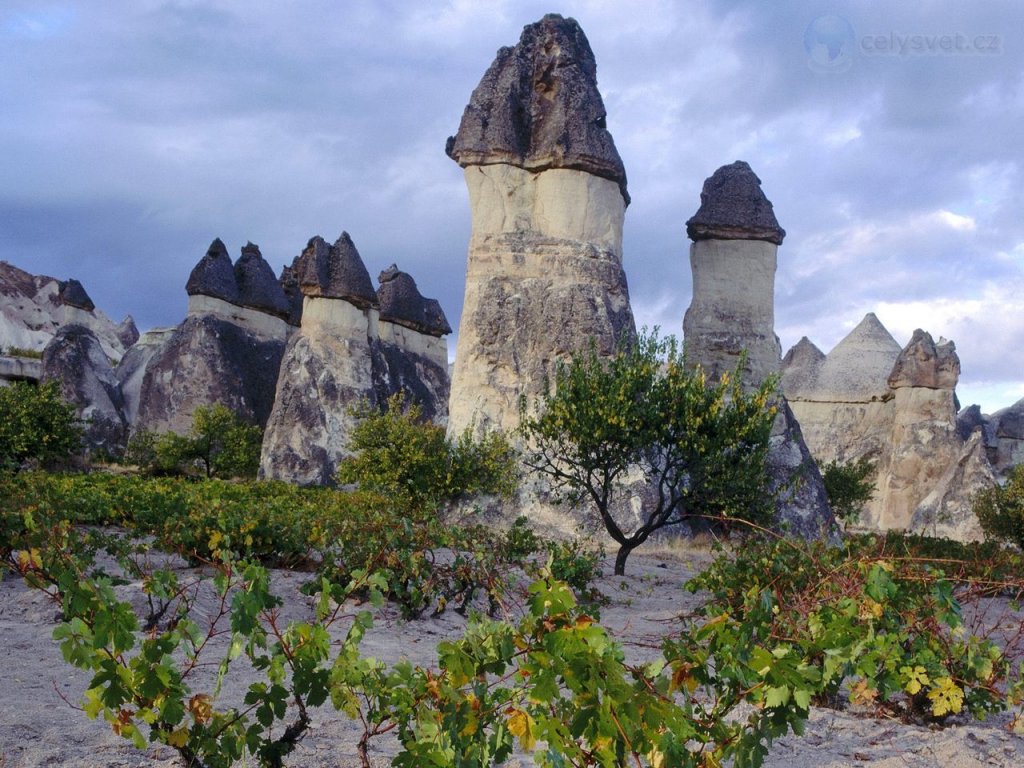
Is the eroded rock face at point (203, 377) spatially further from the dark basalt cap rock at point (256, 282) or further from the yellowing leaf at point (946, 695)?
the yellowing leaf at point (946, 695)

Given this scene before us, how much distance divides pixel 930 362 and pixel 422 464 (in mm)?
17926

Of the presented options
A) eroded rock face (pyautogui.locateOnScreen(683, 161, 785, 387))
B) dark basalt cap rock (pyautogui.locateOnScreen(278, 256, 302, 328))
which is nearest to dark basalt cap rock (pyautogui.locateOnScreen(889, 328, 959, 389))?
eroded rock face (pyautogui.locateOnScreen(683, 161, 785, 387))

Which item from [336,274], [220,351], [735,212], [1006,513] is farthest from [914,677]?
[220,351]

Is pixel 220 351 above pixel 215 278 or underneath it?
underneath

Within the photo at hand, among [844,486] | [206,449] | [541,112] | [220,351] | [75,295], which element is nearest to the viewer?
[541,112]

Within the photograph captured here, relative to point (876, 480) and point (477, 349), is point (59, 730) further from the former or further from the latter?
point (876, 480)

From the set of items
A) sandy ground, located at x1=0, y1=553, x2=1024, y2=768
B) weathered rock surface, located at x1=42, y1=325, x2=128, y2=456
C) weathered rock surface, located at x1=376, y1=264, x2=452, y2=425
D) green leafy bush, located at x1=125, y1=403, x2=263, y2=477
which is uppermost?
weathered rock surface, located at x1=376, y1=264, x2=452, y2=425

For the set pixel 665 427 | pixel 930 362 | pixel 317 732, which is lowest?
pixel 317 732

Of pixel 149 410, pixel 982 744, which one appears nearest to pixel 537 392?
pixel 982 744

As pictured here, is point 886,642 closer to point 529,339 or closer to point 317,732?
point 317,732

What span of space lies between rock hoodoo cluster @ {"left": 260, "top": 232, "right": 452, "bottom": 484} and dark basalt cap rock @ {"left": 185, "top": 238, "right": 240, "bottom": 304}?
328cm

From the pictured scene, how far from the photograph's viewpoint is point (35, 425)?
1703 cm

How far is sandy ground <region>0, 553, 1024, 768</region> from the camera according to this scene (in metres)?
3.60

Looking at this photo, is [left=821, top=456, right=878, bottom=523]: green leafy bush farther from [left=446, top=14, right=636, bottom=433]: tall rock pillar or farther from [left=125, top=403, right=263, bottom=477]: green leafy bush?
[left=125, top=403, right=263, bottom=477]: green leafy bush
